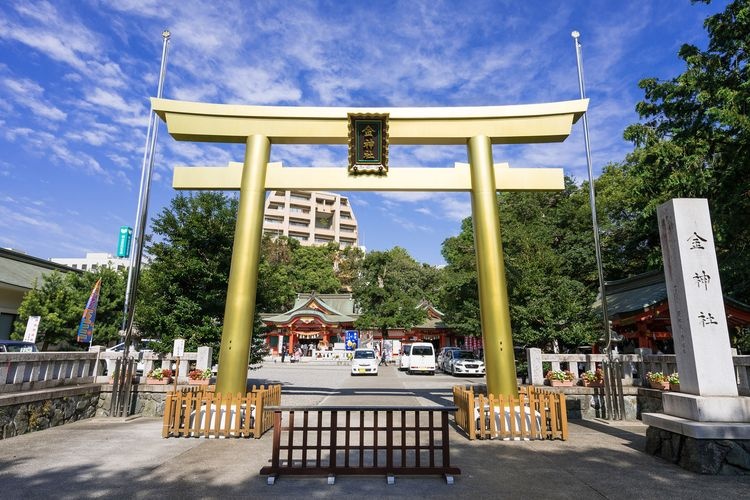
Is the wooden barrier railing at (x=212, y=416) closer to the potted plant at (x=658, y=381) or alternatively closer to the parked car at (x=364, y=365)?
the potted plant at (x=658, y=381)

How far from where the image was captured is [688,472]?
5641mm

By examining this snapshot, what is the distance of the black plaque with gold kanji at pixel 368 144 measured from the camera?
9.29 meters

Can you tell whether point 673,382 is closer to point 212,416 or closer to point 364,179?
point 364,179

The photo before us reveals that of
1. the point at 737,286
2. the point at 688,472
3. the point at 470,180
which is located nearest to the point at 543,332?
the point at 737,286

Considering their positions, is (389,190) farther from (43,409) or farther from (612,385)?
(43,409)

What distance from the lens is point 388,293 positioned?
37.7 m

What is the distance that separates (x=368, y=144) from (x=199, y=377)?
7.27m

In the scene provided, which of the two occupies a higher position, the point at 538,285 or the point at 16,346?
the point at 538,285

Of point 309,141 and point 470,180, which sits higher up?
point 309,141

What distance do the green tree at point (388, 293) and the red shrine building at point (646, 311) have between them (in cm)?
1739

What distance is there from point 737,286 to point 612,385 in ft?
25.1

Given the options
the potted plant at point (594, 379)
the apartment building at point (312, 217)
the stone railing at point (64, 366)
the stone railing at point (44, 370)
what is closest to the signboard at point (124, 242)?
the stone railing at point (64, 366)

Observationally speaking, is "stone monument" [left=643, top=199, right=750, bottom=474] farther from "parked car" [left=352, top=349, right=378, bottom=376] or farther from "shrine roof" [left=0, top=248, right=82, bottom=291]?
"shrine roof" [left=0, top=248, right=82, bottom=291]

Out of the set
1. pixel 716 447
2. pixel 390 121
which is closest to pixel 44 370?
pixel 390 121
